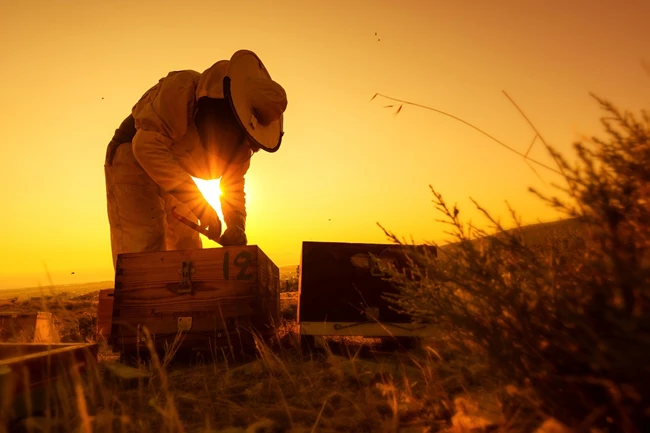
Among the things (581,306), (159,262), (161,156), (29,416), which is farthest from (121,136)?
(581,306)

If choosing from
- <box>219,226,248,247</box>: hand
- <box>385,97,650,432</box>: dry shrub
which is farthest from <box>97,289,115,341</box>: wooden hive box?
<box>385,97,650,432</box>: dry shrub

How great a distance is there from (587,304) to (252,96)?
3774mm

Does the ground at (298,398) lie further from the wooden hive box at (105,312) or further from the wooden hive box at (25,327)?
the wooden hive box at (25,327)

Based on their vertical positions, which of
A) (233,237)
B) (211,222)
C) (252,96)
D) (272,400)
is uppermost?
(252,96)

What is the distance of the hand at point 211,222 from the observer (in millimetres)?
4148

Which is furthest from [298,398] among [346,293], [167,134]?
[167,134]

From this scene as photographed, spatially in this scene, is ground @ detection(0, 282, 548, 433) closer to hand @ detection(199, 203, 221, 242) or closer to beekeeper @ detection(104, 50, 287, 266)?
hand @ detection(199, 203, 221, 242)

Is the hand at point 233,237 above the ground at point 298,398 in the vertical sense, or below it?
above

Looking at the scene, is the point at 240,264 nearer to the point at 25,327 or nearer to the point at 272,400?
the point at 272,400

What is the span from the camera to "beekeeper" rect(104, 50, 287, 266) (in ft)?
13.3

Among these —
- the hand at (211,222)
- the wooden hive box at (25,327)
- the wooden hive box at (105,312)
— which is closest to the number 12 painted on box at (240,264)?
the hand at (211,222)

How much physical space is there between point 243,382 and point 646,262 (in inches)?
81.1

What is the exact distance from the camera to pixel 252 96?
4.37 m

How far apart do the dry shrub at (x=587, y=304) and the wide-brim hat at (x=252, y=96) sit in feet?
10.3
